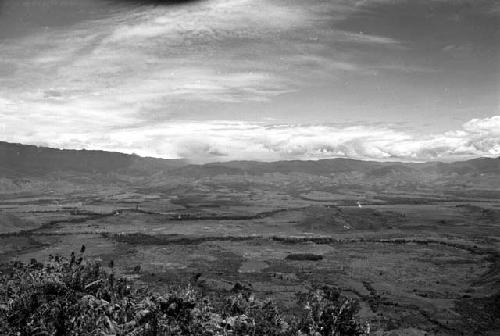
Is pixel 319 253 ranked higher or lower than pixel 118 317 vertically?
lower

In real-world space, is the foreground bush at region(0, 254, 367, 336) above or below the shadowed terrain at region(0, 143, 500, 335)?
above

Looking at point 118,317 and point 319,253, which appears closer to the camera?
point 118,317

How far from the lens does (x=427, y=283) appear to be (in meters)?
83.9

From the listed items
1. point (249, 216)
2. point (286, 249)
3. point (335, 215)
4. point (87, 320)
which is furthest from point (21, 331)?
point (249, 216)

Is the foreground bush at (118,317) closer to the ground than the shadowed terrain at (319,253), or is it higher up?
higher up

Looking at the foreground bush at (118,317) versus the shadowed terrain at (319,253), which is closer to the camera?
the foreground bush at (118,317)

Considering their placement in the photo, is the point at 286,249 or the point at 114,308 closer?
the point at 114,308

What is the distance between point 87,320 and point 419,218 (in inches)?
7291

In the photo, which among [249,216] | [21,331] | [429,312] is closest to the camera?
[21,331]

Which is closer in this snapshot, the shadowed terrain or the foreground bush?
the foreground bush

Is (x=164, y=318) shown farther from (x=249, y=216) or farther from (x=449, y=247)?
(x=249, y=216)

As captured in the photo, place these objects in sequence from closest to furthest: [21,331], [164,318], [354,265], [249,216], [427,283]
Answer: [21,331]
[164,318]
[427,283]
[354,265]
[249,216]

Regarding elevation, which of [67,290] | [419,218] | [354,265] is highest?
[67,290]

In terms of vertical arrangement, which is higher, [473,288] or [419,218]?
[473,288]
